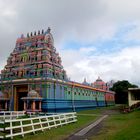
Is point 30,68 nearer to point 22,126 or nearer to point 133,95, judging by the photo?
point 133,95

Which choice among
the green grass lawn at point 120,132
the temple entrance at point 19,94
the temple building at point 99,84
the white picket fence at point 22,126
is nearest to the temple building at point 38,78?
the temple entrance at point 19,94

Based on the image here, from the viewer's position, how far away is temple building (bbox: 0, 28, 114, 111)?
4053cm

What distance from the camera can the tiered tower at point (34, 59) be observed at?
43009 mm

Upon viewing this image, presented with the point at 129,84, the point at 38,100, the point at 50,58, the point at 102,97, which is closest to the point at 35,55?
the point at 50,58

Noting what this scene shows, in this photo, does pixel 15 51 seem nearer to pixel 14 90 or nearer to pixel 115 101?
pixel 14 90

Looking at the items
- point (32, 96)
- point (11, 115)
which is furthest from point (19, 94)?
point (11, 115)

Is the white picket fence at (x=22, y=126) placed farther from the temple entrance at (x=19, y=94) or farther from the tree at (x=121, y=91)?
the tree at (x=121, y=91)

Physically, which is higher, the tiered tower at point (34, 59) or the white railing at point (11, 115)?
the tiered tower at point (34, 59)

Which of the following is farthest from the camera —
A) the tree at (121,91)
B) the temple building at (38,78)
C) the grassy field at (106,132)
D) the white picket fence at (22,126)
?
the tree at (121,91)

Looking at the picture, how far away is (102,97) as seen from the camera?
70.8 metres

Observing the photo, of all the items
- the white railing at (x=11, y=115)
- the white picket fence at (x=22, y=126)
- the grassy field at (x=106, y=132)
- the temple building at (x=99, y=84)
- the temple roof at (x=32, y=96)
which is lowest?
the grassy field at (x=106, y=132)

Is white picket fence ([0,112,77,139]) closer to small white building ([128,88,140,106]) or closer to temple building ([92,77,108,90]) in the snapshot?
small white building ([128,88,140,106])

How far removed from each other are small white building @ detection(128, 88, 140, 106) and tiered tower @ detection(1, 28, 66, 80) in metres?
14.4

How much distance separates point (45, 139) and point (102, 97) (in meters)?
59.1
